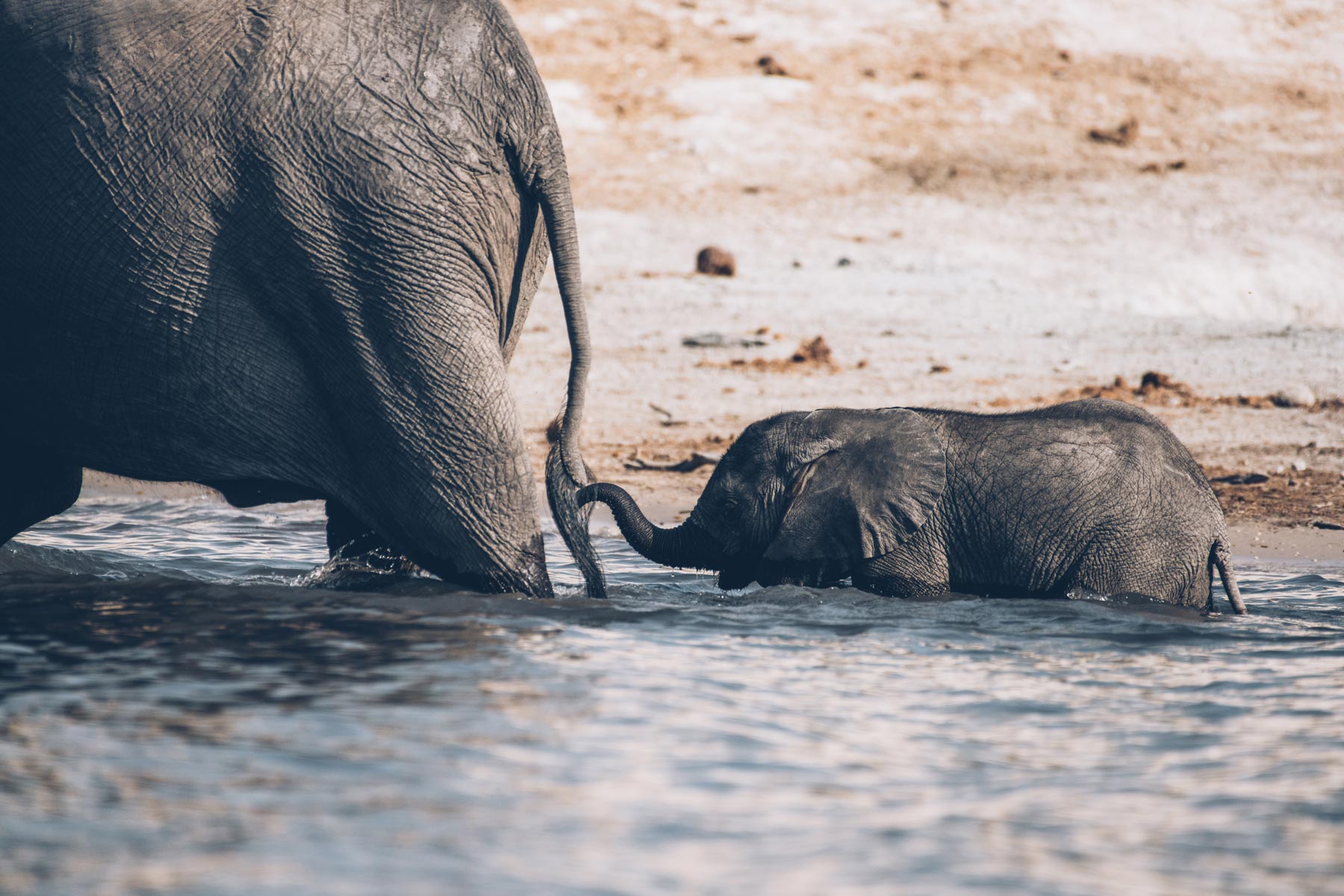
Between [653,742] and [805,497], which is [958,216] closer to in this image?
[805,497]

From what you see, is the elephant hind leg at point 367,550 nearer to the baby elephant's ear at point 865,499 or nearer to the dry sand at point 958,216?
the baby elephant's ear at point 865,499

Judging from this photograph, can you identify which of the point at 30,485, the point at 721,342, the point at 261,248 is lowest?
the point at 30,485

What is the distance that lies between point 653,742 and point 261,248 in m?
1.80

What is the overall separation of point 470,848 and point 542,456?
5.26 meters

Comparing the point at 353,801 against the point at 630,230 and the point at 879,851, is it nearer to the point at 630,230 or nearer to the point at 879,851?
the point at 879,851

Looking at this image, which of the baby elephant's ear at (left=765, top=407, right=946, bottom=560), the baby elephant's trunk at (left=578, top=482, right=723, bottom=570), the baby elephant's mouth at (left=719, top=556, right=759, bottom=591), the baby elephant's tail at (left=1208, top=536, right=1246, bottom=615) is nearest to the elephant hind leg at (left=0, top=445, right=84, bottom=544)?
the baby elephant's trunk at (left=578, top=482, right=723, bottom=570)

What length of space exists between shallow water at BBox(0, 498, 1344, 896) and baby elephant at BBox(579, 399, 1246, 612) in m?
0.16

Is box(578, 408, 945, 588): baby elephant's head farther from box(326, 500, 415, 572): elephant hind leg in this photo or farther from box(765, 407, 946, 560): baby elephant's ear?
box(326, 500, 415, 572): elephant hind leg

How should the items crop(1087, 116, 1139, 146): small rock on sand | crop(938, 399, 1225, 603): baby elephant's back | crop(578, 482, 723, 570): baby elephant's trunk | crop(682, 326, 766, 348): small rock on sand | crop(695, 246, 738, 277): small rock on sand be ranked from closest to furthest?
crop(938, 399, 1225, 603): baby elephant's back
crop(578, 482, 723, 570): baby elephant's trunk
crop(682, 326, 766, 348): small rock on sand
crop(695, 246, 738, 277): small rock on sand
crop(1087, 116, 1139, 146): small rock on sand

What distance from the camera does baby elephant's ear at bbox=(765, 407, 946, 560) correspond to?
5438mm

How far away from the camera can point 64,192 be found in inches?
173

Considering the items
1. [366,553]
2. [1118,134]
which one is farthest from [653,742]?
[1118,134]

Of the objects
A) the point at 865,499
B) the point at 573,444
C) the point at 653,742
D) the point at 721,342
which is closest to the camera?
the point at 653,742

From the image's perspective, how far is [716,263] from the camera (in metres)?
12.2
